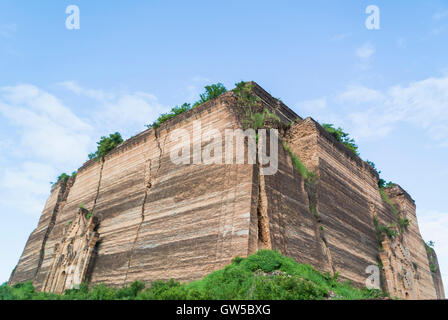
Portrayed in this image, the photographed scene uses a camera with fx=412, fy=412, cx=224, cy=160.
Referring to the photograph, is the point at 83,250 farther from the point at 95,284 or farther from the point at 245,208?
the point at 245,208

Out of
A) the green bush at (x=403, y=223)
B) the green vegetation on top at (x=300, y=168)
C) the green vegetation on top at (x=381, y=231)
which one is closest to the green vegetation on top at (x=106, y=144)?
the green vegetation on top at (x=300, y=168)

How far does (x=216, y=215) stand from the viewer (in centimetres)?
1190

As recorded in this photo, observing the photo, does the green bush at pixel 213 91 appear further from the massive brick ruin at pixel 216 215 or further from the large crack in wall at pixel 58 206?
the large crack in wall at pixel 58 206

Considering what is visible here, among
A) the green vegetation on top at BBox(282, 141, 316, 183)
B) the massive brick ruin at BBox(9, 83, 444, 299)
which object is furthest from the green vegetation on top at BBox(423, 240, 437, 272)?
the green vegetation on top at BBox(282, 141, 316, 183)

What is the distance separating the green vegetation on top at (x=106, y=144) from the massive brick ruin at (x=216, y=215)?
21.5 inches

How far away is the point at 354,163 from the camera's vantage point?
17562 millimetres

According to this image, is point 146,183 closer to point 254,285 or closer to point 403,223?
point 254,285

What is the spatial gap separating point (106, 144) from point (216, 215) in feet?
30.3

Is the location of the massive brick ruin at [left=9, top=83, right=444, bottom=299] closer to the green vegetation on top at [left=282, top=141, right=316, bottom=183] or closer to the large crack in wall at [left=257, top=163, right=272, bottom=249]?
the large crack in wall at [left=257, top=163, right=272, bottom=249]

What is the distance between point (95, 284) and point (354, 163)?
11349mm

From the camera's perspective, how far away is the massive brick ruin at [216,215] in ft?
38.4

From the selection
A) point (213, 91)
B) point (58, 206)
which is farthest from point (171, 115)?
point (58, 206)

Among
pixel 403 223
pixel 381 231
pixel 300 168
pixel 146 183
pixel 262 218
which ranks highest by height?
pixel 403 223
